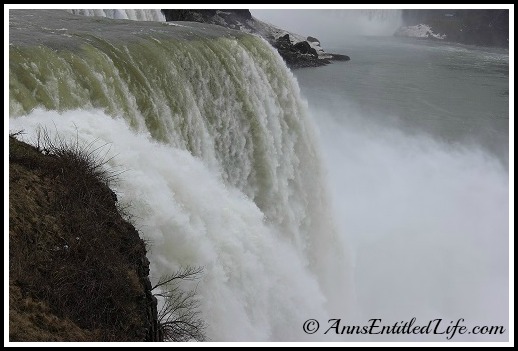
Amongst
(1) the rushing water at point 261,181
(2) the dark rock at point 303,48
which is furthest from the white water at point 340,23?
(1) the rushing water at point 261,181

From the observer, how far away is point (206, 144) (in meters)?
8.09

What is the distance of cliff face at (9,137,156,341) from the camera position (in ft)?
11.3

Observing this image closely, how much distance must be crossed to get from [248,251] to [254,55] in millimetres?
5582

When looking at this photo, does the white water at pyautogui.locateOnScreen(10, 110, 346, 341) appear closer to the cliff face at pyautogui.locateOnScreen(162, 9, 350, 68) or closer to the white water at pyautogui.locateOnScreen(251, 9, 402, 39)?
the cliff face at pyautogui.locateOnScreen(162, 9, 350, 68)

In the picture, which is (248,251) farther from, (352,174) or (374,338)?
(352,174)

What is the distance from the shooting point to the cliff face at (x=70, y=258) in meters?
3.45

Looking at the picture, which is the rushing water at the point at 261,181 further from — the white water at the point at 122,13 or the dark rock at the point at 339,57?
the dark rock at the point at 339,57

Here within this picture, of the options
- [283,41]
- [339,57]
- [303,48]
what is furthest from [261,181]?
[339,57]

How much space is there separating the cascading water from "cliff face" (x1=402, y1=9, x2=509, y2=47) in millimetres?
26146

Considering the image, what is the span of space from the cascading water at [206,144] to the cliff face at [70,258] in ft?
1.60


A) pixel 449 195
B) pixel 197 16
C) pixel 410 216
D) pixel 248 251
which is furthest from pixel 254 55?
pixel 197 16

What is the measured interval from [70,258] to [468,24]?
128 ft

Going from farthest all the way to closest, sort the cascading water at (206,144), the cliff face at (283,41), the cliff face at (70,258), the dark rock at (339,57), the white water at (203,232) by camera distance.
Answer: the dark rock at (339,57)
the cliff face at (283,41)
the cascading water at (206,144)
the white water at (203,232)
the cliff face at (70,258)

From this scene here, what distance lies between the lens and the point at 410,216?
16891 mm
